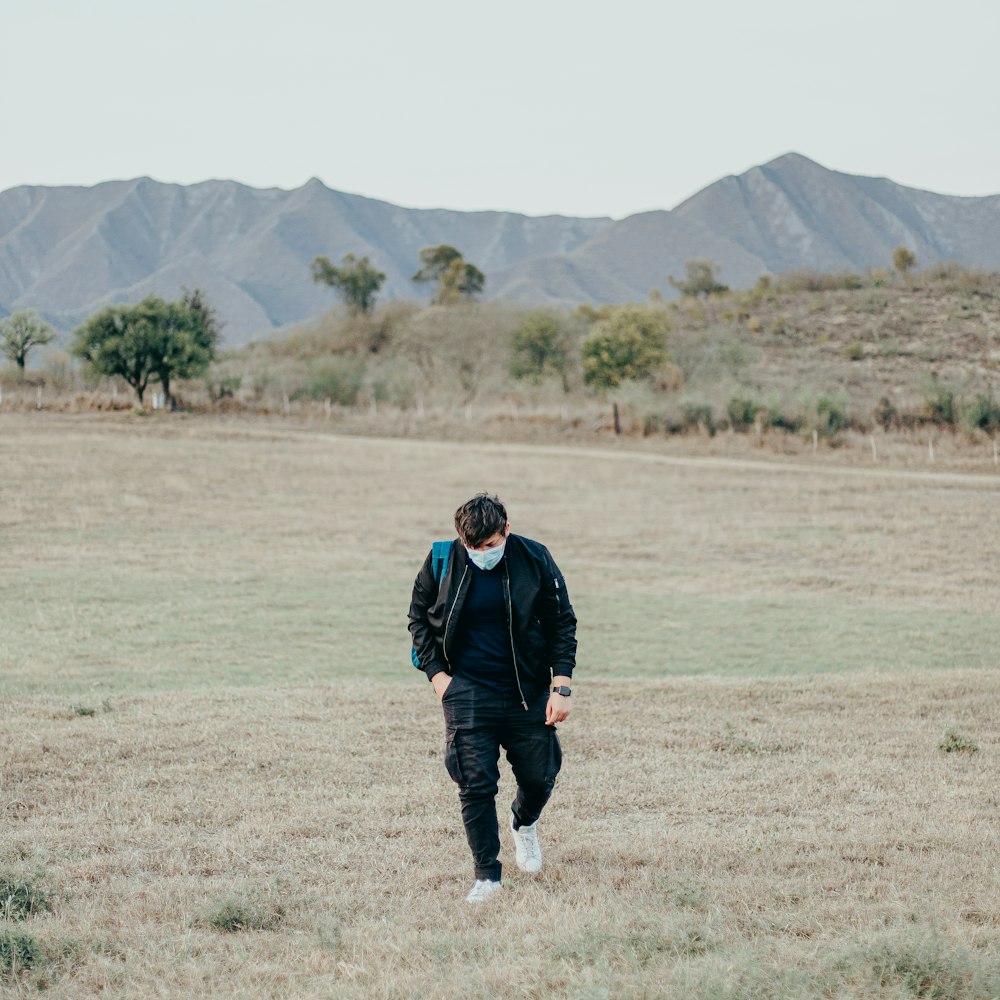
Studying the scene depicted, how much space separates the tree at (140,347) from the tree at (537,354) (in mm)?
15462

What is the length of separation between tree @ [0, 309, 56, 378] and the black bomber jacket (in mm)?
63676

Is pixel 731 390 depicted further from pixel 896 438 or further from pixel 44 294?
pixel 44 294

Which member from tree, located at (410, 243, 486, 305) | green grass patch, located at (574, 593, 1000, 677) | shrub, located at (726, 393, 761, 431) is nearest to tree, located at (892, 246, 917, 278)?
tree, located at (410, 243, 486, 305)

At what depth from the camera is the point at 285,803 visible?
6.85m

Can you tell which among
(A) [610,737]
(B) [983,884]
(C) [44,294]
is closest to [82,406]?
(A) [610,737]

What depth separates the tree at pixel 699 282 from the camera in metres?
94.1

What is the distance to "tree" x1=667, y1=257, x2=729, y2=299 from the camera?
309 ft

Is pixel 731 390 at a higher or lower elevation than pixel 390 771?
higher

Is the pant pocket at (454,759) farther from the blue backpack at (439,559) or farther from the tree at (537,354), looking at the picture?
the tree at (537,354)

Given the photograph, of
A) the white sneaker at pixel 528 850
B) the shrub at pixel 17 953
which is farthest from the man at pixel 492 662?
the shrub at pixel 17 953

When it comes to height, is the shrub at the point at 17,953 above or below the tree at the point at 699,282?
below

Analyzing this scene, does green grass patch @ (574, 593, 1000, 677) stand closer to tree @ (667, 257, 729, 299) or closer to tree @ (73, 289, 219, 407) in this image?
tree @ (73, 289, 219, 407)

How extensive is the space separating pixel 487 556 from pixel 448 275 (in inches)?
3800

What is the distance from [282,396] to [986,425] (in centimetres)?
3371
